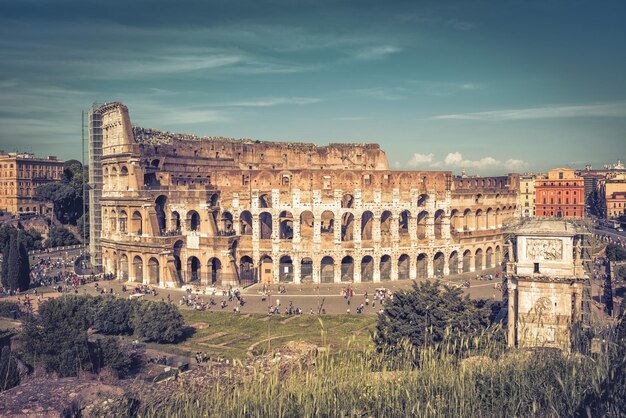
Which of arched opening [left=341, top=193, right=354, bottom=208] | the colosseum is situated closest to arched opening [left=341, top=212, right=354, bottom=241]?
the colosseum

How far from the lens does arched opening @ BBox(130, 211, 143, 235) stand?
51.0 metres

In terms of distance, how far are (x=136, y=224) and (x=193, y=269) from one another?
687 cm

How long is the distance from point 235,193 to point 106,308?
1999 centimetres

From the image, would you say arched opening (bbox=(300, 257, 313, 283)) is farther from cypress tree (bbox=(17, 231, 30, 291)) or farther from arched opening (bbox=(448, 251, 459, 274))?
cypress tree (bbox=(17, 231, 30, 291))

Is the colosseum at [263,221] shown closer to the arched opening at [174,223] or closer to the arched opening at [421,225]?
the arched opening at [174,223]

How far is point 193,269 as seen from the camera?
2073 inches

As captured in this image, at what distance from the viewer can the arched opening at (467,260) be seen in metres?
55.7

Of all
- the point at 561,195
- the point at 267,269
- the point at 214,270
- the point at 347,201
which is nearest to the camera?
the point at 267,269

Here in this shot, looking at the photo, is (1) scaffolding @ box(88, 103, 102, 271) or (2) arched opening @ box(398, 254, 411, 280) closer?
(2) arched opening @ box(398, 254, 411, 280)

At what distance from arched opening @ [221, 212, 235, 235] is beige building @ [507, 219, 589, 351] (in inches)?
1195

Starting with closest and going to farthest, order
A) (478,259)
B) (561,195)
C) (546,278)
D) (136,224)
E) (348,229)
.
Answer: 1. (546,278)
2. (136,224)
3. (348,229)
4. (478,259)
5. (561,195)

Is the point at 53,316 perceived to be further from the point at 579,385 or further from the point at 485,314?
the point at 579,385

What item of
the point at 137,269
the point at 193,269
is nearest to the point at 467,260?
the point at 193,269

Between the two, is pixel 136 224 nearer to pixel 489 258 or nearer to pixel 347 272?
pixel 347 272
